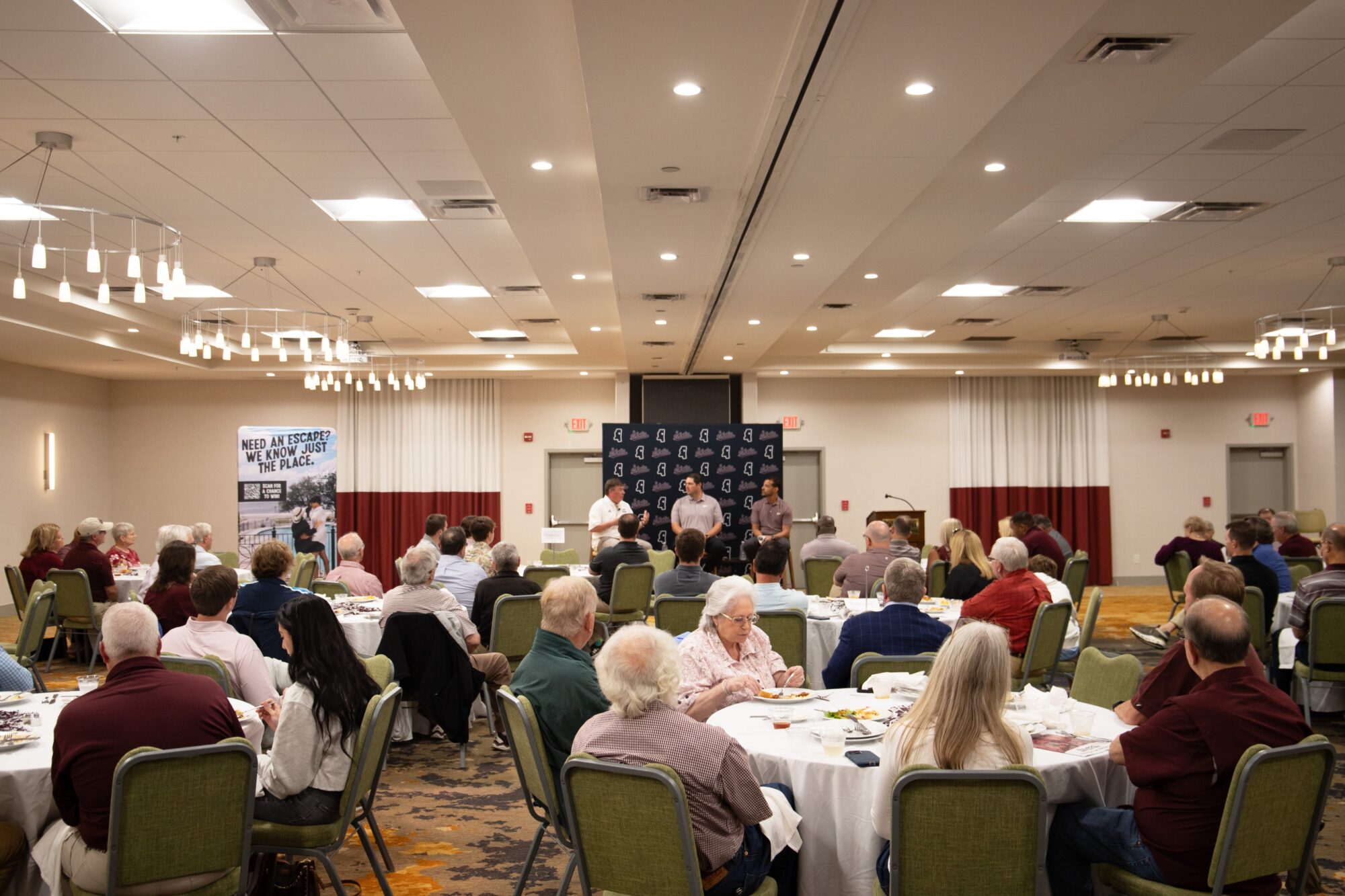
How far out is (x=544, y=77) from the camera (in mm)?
Answer: 4793

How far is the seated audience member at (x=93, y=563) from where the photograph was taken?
9.82 metres

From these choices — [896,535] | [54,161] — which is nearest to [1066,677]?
[896,535]

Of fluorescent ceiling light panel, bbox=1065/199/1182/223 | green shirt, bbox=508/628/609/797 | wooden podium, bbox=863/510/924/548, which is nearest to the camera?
green shirt, bbox=508/628/609/797

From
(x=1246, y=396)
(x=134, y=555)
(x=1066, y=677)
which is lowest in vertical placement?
(x=1066, y=677)

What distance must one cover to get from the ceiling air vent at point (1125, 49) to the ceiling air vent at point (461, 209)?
4273 mm

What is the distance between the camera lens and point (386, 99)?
5445mm

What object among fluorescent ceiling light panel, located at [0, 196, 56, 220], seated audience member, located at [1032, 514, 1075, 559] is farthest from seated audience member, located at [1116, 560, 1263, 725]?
fluorescent ceiling light panel, located at [0, 196, 56, 220]

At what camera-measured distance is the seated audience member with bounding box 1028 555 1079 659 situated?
7211mm

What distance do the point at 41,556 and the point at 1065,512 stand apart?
1432cm

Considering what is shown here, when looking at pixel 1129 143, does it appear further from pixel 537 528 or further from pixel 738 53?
pixel 537 528

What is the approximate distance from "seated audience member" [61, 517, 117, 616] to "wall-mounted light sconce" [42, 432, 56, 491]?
20.4 ft

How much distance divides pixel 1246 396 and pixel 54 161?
681 inches

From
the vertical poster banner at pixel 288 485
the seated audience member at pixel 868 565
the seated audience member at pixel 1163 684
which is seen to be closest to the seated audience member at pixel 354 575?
the seated audience member at pixel 868 565

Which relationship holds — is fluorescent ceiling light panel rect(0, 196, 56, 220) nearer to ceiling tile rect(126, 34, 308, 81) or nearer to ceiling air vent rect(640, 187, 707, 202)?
ceiling tile rect(126, 34, 308, 81)
